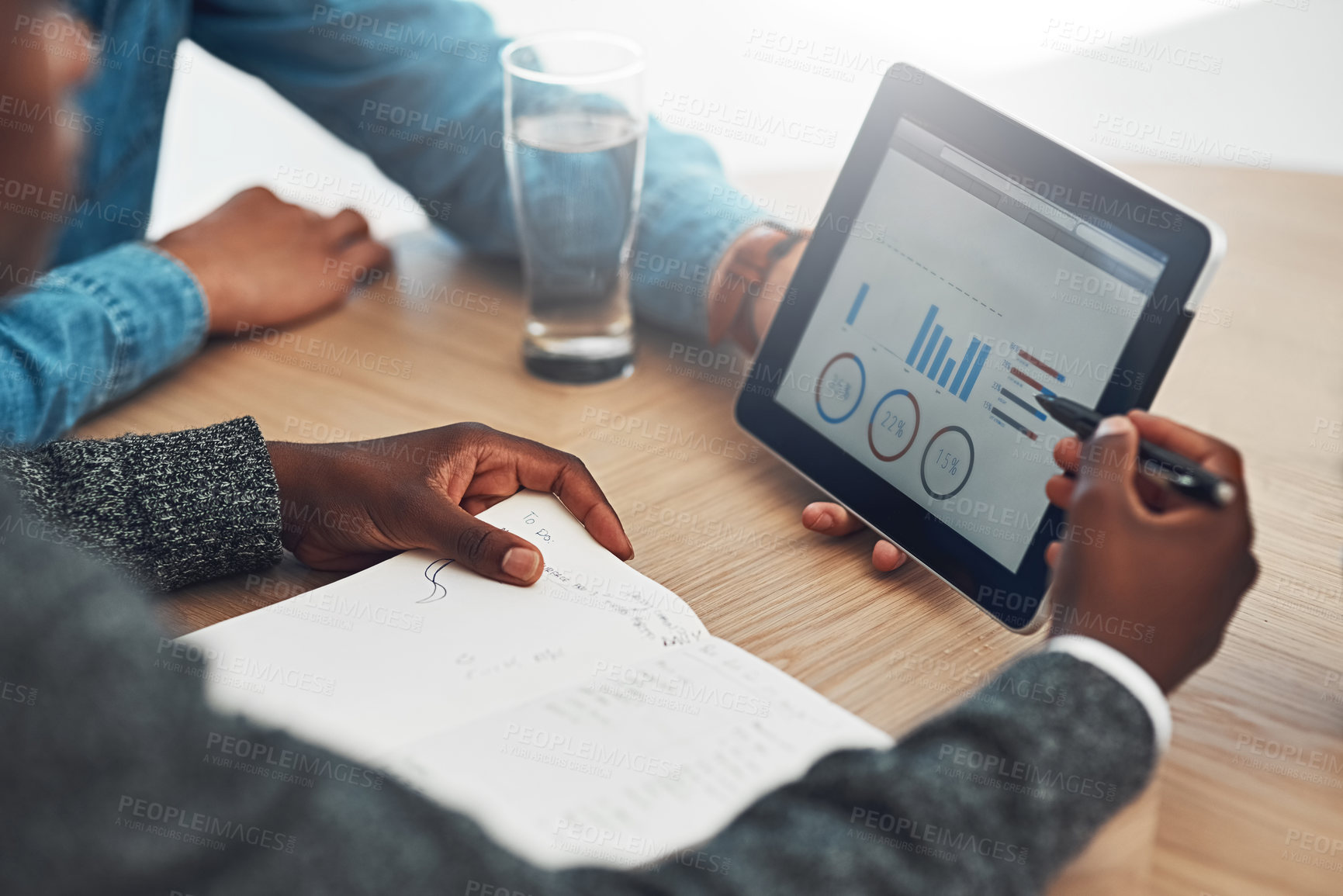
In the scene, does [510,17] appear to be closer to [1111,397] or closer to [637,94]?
[637,94]

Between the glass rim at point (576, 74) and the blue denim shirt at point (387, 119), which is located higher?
the glass rim at point (576, 74)

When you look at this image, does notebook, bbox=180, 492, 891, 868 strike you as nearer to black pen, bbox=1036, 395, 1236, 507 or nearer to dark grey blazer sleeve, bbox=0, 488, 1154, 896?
dark grey blazer sleeve, bbox=0, 488, 1154, 896

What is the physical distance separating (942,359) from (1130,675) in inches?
11.2

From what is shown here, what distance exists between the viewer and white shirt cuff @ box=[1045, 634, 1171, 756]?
54cm

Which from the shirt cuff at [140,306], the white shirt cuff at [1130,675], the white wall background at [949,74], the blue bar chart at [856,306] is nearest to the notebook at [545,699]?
the white shirt cuff at [1130,675]

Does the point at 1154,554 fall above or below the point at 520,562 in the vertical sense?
above

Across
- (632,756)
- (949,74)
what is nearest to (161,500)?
(632,756)

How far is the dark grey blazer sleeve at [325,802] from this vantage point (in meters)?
0.40

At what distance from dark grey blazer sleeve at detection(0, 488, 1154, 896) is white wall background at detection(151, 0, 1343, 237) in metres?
1.56

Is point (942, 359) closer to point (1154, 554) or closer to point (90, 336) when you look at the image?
point (1154, 554)

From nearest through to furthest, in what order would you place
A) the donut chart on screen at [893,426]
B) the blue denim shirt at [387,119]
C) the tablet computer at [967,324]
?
the tablet computer at [967,324], the donut chart on screen at [893,426], the blue denim shirt at [387,119]

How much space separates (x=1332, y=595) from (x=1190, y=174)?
694mm

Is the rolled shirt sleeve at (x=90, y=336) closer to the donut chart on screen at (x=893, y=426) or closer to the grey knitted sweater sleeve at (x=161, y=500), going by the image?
the grey knitted sweater sleeve at (x=161, y=500)

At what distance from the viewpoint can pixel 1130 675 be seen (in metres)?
0.54
